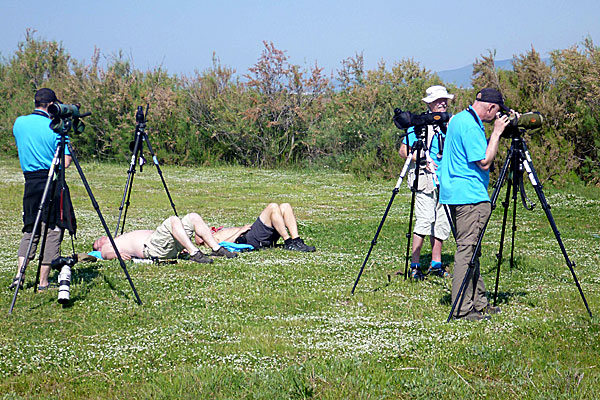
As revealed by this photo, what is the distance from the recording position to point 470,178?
6508 mm

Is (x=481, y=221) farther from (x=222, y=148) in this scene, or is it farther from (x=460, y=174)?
(x=222, y=148)

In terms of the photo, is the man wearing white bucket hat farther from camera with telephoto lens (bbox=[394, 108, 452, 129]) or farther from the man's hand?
the man's hand

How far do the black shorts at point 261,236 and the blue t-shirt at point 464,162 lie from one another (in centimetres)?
461

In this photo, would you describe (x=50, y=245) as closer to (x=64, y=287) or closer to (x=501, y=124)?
(x=64, y=287)

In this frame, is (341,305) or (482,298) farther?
(341,305)

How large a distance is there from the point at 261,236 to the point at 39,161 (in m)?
4.04

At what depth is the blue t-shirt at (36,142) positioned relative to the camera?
7840mm

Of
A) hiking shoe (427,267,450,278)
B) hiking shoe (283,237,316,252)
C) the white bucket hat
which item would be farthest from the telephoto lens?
the white bucket hat

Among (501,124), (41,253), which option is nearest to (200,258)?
(41,253)

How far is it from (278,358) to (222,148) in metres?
23.9

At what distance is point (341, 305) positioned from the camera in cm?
728

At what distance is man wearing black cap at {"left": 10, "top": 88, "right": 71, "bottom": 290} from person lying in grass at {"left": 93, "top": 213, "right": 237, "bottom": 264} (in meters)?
1.82

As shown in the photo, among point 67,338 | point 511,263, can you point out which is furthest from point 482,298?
point 67,338

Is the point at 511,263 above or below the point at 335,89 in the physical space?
below
